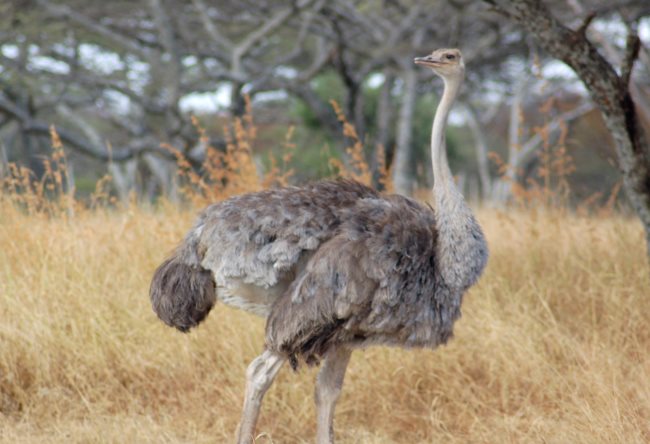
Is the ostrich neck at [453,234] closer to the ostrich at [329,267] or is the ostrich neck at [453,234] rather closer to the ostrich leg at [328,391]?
the ostrich at [329,267]

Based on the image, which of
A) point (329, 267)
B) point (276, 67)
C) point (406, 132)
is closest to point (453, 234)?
point (329, 267)

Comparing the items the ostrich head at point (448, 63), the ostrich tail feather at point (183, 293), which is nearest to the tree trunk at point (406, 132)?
the ostrich head at point (448, 63)

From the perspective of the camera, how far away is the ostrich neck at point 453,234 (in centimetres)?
303

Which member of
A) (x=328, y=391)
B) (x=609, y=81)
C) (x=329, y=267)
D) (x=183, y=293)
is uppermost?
(x=609, y=81)

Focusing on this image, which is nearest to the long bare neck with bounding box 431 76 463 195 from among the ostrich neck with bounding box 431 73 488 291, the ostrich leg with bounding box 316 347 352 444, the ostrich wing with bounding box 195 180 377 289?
the ostrich neck with bounding box 431 73 488 291

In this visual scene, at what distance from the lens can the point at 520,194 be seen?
5.17 metres

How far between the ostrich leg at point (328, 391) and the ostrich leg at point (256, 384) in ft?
0.84

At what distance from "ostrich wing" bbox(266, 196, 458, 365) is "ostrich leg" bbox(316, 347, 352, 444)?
311 mm

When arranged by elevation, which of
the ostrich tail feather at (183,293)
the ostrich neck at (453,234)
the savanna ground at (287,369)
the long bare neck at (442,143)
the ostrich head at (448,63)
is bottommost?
the savanna ground at (287,369)

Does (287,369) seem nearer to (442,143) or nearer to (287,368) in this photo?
(287,368)

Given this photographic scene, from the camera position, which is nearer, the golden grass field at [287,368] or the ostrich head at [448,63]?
the ostrich head at [448,63]

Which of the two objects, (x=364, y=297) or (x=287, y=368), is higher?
(x=364, y=297)

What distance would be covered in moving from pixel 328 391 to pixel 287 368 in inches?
28.7

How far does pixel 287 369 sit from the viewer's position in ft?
13.2
